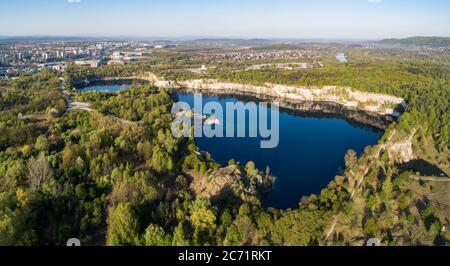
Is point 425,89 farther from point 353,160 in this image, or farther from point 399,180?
point 399,180

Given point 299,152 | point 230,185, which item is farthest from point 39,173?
point 299,152

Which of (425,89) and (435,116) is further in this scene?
(425,89)

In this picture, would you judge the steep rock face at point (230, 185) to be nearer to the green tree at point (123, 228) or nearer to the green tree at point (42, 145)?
the green tree at point (123, 228)

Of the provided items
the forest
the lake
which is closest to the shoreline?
the lake

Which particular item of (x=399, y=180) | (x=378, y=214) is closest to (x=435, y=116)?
(x=399, y=180)

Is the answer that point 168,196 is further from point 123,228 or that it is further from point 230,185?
point 123,228

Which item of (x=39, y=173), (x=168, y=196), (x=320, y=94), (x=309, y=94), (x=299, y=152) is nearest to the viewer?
(x=168, y=196)
